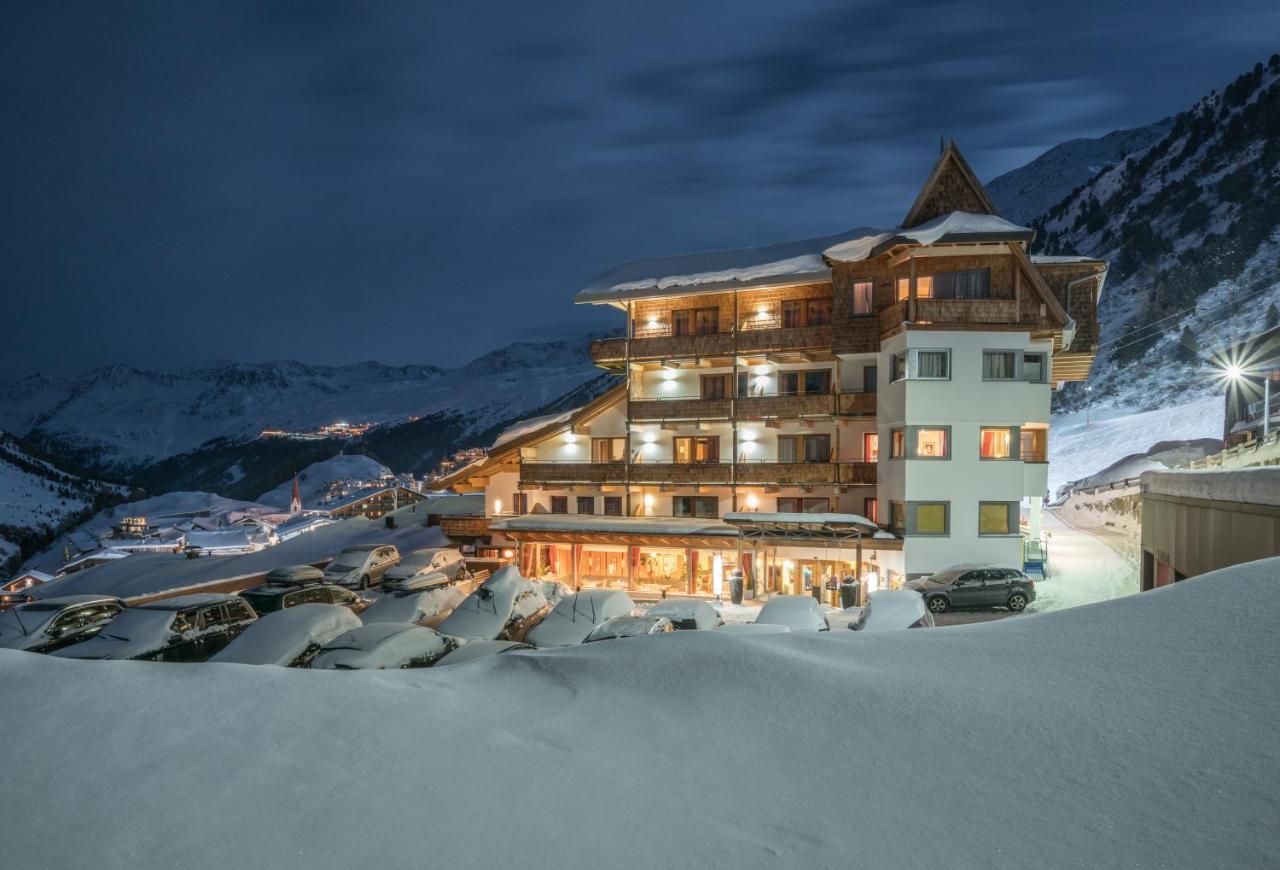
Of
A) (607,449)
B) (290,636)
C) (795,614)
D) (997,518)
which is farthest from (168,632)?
(997,518)

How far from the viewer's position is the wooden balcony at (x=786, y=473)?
28578mm

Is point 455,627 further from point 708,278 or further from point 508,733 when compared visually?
point 708,278

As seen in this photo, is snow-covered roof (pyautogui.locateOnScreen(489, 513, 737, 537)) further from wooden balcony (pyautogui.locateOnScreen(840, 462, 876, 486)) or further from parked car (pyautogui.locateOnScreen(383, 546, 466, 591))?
wooden balcony (pyautogui.locateOnScreen(840, 462, 876, 486))

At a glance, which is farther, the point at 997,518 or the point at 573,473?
the point at 573,473

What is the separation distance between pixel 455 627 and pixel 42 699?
42.8 ft

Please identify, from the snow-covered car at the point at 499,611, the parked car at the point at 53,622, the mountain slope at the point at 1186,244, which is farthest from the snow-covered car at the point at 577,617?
the mountain slope at the point at 1186,244

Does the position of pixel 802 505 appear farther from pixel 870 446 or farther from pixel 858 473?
pixel 870 446

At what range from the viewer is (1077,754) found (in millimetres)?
4469

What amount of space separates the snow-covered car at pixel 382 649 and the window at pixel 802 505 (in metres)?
19.5

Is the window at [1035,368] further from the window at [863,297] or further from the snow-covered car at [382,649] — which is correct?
the snow-covered car at [382,649]

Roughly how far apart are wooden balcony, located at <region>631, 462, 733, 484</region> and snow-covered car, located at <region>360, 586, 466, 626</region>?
1294 cm

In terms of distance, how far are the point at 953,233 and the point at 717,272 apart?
1110 cm

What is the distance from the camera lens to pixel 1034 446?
2681 centimetres

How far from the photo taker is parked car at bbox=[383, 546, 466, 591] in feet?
86.5
